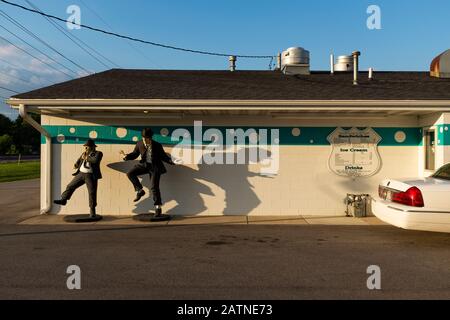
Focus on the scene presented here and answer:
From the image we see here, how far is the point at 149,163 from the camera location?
31.6 ft

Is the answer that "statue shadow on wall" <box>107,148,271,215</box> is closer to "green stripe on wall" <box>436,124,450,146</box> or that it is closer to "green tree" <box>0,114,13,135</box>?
"green stripe on wall" <box>436,124,450,146</box>

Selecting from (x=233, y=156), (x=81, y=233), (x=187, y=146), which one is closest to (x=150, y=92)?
(x=187, y=146)

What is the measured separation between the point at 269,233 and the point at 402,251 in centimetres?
242

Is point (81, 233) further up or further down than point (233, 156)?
further down

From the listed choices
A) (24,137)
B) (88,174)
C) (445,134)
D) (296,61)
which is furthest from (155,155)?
(24,137)

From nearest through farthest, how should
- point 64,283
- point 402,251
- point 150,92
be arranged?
point 64,283, point 402,251, point 150,92

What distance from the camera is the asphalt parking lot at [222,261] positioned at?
4957mm

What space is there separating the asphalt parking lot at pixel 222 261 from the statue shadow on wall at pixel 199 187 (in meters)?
1.38

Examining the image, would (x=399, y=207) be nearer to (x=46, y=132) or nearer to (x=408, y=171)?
(x=408, y=171)

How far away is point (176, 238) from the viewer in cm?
790

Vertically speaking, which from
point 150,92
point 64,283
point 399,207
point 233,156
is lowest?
point 64,283

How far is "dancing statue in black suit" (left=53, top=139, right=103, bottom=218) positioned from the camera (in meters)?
9.53

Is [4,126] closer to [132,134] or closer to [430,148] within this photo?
[132,134]

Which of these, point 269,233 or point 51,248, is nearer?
point 51,248
